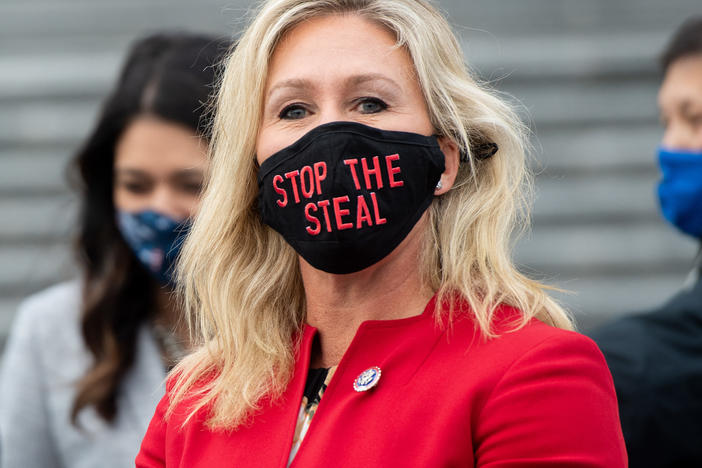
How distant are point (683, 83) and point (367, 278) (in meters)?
2.06

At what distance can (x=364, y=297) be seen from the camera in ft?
7.54

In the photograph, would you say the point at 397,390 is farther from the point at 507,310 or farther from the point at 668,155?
the point at 668,155

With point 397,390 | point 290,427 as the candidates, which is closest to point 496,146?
point 397,390

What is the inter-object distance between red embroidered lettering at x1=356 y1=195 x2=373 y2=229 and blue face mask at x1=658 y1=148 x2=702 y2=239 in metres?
2.00

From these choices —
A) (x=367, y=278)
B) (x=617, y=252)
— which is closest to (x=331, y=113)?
(x=367, y=278)

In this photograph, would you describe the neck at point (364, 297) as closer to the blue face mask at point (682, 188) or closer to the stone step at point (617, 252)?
the blue face mask at point (682, 188)

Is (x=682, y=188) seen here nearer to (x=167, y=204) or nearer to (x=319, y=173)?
(x=167, y=204)

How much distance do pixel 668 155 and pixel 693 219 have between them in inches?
10.3

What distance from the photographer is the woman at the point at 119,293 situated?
3.79 metres

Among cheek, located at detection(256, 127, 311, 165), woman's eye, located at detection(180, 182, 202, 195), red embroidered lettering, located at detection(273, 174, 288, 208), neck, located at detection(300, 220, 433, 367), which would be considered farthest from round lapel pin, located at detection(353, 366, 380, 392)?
woman's eye, located at detection(180, 182, 202, 195)

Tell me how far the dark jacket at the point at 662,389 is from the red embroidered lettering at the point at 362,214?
3.93ft

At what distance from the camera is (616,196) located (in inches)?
302

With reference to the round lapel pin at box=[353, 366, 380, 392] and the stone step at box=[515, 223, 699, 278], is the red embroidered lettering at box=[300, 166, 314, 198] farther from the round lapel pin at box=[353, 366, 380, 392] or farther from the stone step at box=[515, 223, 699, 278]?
the stone step at box=[515, 223, 699, 278]

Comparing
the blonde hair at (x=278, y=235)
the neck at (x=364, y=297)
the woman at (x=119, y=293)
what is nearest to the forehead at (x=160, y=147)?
the woman at (x=119, y=293)
